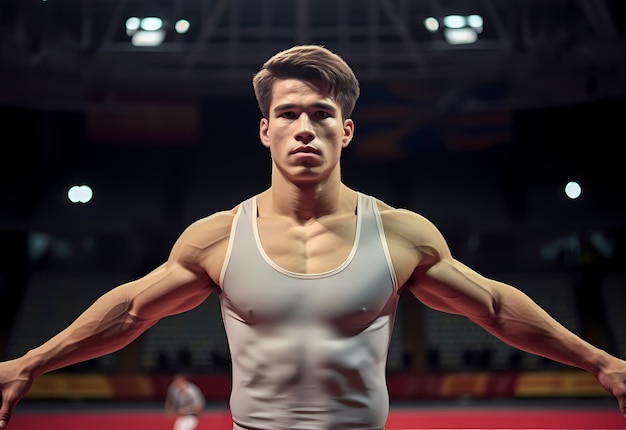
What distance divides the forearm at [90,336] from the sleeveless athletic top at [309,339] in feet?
1.29

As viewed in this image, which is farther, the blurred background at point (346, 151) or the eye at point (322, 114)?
the blurred background at point (346, 151)

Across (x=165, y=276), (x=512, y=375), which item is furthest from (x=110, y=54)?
(x=165, y=276)

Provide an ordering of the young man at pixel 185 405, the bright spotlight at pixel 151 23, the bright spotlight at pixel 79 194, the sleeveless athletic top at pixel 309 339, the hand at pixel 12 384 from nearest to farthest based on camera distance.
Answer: the sleeveless athletic top at pixel 309 339 < the hand at pixel 12 384 < the young man at pixel 185 405 < the bright spotlight at pixel 151 23 < the bright spotlight at pixel 79 194

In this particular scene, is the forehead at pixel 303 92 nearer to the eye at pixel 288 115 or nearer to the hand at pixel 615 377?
the eye at pixel 288 115

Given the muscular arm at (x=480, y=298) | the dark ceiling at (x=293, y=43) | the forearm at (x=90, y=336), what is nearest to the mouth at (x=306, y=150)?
the muscular arm at (x=480, y=298)

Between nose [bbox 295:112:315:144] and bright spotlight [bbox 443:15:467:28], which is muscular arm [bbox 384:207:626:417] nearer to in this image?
nose [bbox 295:112:315:144]

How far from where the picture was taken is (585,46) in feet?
46.4

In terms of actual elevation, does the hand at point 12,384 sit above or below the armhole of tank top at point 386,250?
below

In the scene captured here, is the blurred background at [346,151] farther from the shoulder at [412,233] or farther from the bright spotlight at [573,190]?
the shoulder at [412,233]

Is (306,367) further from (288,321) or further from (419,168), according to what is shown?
(419,168)

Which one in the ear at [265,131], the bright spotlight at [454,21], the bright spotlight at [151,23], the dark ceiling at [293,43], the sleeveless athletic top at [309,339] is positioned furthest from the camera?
the bright spotlight at [454,21]

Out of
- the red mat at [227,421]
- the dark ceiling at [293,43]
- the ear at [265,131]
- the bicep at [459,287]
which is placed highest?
the dark ceiling at [293,43]

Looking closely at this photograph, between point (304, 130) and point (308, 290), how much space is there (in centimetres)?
52

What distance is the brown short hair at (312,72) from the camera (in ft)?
7.69
